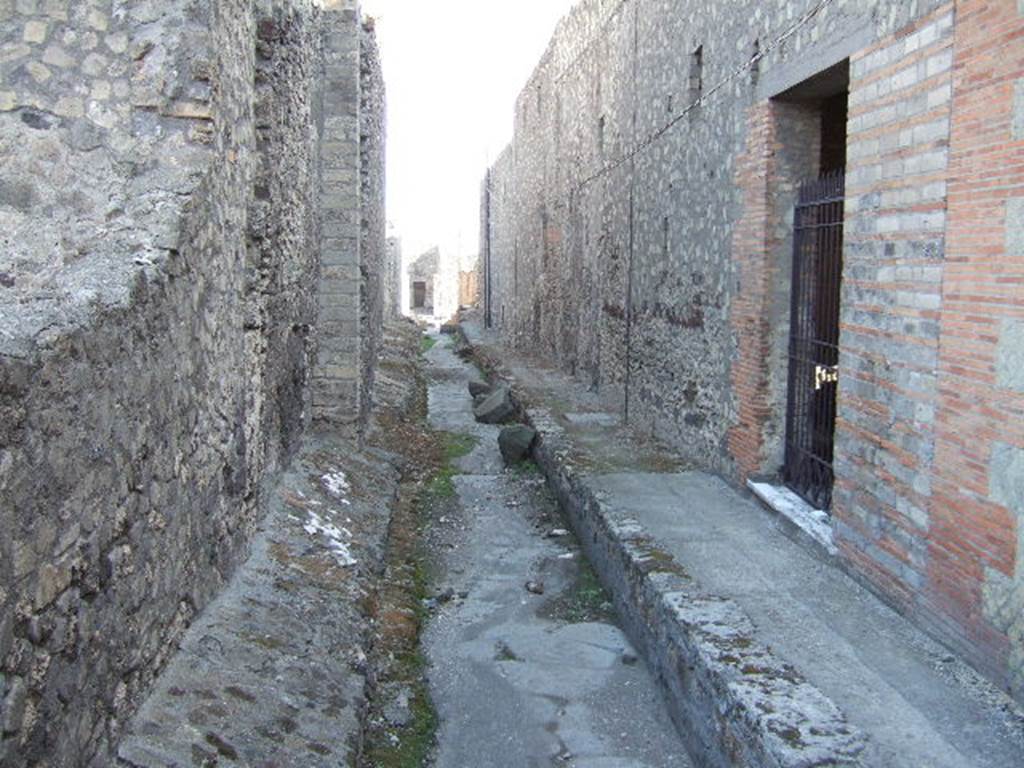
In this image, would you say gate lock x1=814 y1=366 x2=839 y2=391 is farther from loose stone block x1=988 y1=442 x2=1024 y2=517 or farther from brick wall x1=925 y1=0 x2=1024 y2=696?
loose stone block x1=988 y1=442 x2=1024 y2=517

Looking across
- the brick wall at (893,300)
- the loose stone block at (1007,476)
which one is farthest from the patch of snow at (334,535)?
the loose stone block at (1007,476)

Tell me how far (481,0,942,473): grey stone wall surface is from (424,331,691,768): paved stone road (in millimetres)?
1898

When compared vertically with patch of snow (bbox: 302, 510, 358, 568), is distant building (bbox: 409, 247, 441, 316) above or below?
above

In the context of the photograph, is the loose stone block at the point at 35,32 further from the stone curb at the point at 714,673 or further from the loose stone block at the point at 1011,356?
the loose stone block at the point at 1011,356

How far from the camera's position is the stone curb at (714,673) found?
3688 millimetres

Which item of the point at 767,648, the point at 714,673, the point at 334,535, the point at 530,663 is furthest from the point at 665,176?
the point at 714,673

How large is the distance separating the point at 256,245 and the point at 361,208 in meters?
4.14

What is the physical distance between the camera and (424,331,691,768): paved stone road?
477cm

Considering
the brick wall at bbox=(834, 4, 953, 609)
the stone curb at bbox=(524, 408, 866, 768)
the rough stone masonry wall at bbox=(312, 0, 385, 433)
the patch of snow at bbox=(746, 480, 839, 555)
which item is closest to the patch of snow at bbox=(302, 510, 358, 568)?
the stone curb at bbox=(524, 408, 866, 768)

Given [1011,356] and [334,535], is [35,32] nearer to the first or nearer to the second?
[334,535]

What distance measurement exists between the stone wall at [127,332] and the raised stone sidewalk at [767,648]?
2.31 m

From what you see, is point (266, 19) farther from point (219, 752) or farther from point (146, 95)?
point (219, 752)

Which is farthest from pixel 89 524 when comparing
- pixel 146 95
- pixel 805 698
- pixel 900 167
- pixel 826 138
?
pixel 826 138

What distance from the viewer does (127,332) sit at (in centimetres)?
330
